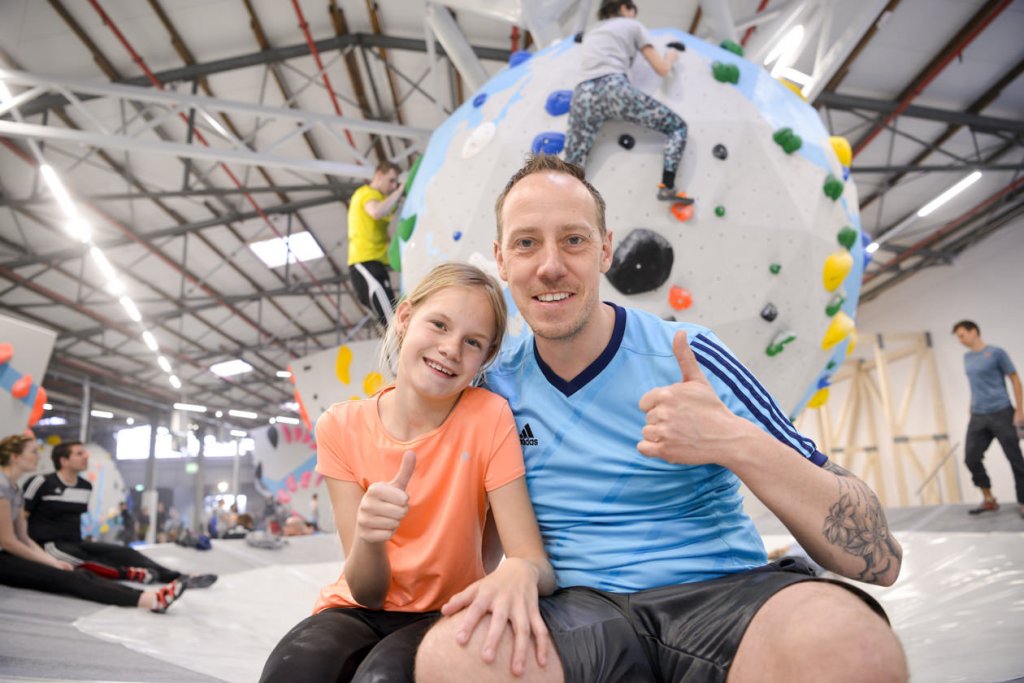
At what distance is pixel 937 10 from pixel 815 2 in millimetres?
2796

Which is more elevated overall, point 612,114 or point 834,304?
point 612,114

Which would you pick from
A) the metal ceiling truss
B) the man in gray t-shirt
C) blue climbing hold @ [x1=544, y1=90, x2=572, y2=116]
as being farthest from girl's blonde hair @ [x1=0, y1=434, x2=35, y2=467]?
the man in gray t-shirt

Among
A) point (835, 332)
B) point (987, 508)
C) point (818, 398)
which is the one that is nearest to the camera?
point (835, 332)

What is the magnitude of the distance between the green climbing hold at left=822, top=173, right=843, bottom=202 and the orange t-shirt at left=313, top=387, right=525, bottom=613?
2.18 metres

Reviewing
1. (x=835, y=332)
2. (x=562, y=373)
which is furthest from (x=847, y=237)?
(x=562, y=373)

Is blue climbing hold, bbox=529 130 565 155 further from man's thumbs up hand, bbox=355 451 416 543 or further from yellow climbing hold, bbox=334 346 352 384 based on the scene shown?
yellow climbing hold, bbox=334 346 352 384

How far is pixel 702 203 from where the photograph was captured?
268 centimetres

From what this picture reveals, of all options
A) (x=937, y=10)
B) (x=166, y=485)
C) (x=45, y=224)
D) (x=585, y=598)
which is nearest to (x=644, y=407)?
(x=585, y=598)

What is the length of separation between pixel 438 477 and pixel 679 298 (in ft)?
5.02

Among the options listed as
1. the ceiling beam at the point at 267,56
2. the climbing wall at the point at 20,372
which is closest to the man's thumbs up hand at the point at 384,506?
the climbing wall at the point at 20,372

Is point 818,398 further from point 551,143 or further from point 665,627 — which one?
point 665,627

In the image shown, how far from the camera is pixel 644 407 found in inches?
47.8

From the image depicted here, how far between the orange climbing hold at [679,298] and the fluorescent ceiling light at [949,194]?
9.26m

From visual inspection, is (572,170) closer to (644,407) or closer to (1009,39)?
(644,407)
